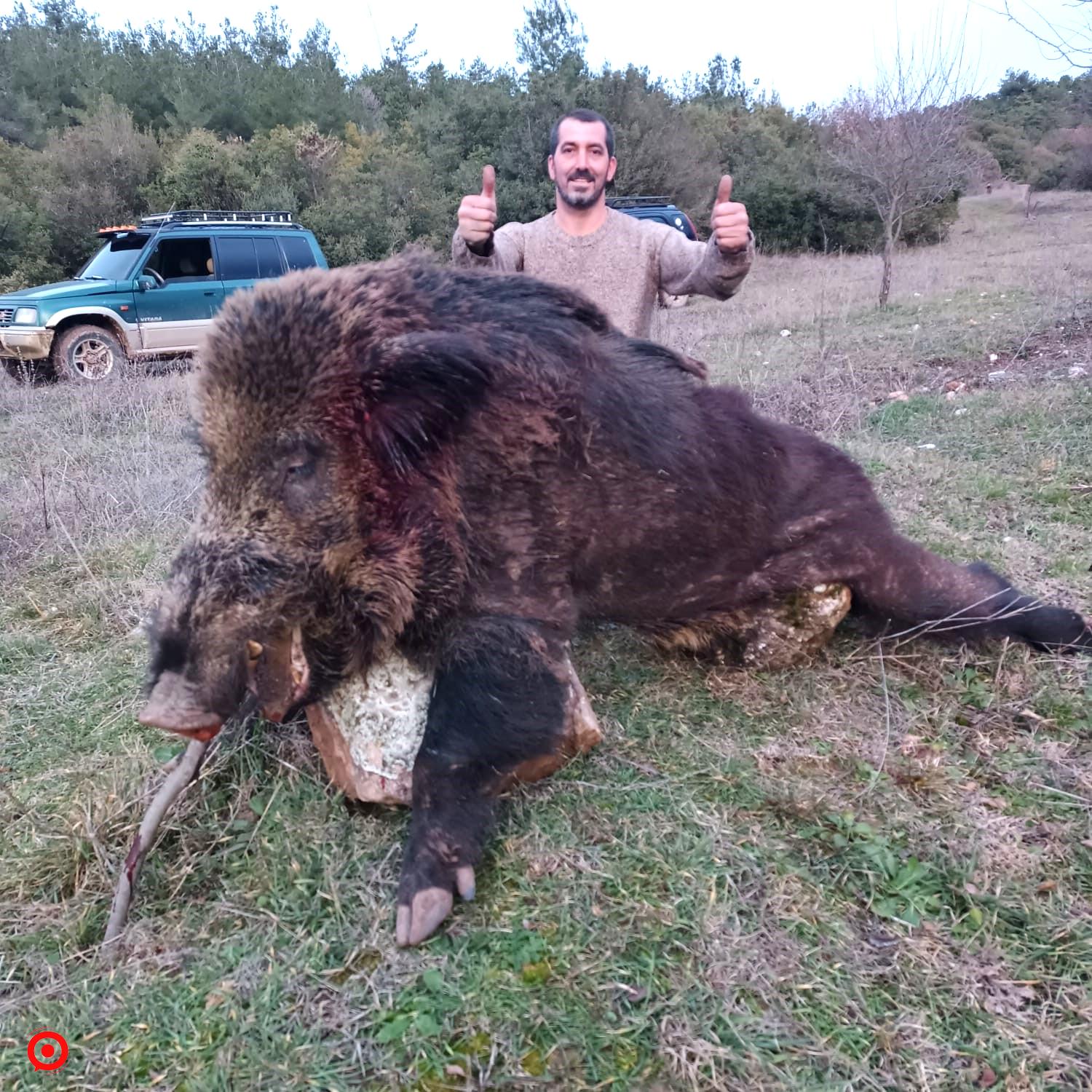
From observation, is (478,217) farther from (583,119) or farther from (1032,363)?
(1032,363)

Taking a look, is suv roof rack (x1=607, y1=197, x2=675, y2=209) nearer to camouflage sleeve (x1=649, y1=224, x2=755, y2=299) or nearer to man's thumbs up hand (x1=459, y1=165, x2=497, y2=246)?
camouflage sleeve (x1=649, y1=224, x2=755, y2=299)

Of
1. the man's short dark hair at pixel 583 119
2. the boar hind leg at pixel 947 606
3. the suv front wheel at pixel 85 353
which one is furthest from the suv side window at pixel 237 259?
the boar hind leg at pixel 947 606

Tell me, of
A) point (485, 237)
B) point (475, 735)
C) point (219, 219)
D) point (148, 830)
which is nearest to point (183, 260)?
point (219, 219)

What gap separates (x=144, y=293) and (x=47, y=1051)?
1299cm

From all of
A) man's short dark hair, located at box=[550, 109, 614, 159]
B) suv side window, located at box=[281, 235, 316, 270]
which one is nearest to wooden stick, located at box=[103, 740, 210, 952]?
man's short dark hair, located at box=[550, 109, 614, 159]

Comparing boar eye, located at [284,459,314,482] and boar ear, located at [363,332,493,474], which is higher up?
boar ear, located at [363,332,493,474]

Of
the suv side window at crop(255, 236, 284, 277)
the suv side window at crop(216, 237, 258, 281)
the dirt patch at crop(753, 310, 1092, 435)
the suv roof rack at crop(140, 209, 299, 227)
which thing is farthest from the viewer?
the suv side window at crop(255, 236, 284, 277)

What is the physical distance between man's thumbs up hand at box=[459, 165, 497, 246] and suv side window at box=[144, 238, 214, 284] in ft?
36.6

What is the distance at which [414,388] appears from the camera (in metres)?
2.51

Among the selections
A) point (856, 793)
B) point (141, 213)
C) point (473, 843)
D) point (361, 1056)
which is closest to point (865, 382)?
point (856, 793)

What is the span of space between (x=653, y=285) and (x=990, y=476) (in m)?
2.71

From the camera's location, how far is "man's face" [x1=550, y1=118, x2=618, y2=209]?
427cm

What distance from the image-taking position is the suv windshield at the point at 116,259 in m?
13.1

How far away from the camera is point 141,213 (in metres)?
24.3
